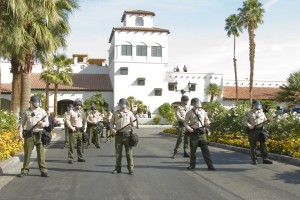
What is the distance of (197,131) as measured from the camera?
1089 cm

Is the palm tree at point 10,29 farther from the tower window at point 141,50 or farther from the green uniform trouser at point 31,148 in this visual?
the tower window at point 141,50

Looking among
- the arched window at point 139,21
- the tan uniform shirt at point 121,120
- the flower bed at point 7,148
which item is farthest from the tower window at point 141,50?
the tan uniform shirt at point 121,120

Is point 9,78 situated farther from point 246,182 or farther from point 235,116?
point 246,182

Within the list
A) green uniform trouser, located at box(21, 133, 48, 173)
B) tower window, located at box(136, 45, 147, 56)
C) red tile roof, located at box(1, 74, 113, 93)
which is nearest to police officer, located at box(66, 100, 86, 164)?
green uniform trouser, located at box(21, 133, 48, 173)

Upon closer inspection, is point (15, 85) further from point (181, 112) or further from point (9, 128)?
point (181, 112)

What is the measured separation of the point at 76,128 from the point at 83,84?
42458 mm

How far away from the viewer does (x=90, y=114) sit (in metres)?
17.7

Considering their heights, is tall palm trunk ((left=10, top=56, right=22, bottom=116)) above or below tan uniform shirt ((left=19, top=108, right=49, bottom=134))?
above

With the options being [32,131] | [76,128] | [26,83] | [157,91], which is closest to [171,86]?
[157,91]

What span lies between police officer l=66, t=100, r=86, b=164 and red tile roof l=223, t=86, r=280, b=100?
4415 centimetres

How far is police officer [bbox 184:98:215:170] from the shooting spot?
35.3ft

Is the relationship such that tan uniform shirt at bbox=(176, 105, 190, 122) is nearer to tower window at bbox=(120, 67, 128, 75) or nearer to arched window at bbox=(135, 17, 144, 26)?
tower window at bbox=(120, 67, 128, 75)

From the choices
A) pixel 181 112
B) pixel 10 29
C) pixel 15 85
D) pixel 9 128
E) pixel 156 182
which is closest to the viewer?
pixel 156 182

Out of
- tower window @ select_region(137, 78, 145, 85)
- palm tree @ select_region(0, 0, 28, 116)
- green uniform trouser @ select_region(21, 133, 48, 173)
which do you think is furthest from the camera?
tower window @ select_region(137, 78, 145, 85)
